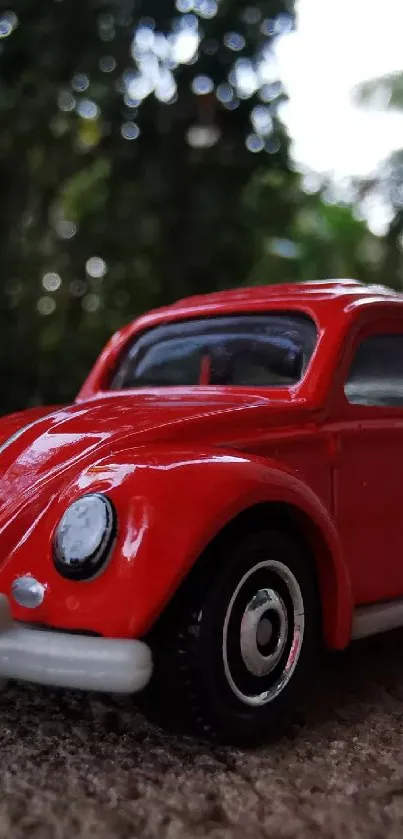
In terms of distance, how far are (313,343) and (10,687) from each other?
1.77 m

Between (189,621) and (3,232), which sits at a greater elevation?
(3,232)

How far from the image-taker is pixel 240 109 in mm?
14328

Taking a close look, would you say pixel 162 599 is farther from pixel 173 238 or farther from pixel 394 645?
pixel 173 238

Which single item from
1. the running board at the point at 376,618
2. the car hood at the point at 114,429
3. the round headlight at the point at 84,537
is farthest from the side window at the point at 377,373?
the round headlight at the point at 84,537

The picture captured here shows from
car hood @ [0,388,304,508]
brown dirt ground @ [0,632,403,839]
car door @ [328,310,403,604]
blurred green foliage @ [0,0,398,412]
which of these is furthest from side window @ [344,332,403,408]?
blurred green foliage @ [0,0,398,412]

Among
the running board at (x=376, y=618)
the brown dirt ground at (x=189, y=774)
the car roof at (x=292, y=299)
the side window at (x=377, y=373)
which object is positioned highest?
the car roof at (x=292, y=299)

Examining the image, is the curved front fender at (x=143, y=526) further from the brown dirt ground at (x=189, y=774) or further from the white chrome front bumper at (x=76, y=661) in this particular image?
the brown dirt ground at (x=189, y=774)

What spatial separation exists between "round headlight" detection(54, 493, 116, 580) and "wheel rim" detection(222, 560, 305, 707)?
46 cm

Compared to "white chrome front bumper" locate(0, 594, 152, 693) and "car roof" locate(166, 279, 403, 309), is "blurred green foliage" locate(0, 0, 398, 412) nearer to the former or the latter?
"car roof" locate(166, 279, 403, 309)

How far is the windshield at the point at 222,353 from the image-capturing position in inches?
143

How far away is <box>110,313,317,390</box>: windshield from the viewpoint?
3627 mm

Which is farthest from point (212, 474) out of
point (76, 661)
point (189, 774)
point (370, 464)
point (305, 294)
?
point (305, 294)

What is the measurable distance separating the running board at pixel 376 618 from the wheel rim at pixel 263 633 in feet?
1.18

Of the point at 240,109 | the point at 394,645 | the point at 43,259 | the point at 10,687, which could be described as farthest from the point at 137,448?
the point at 43,259
